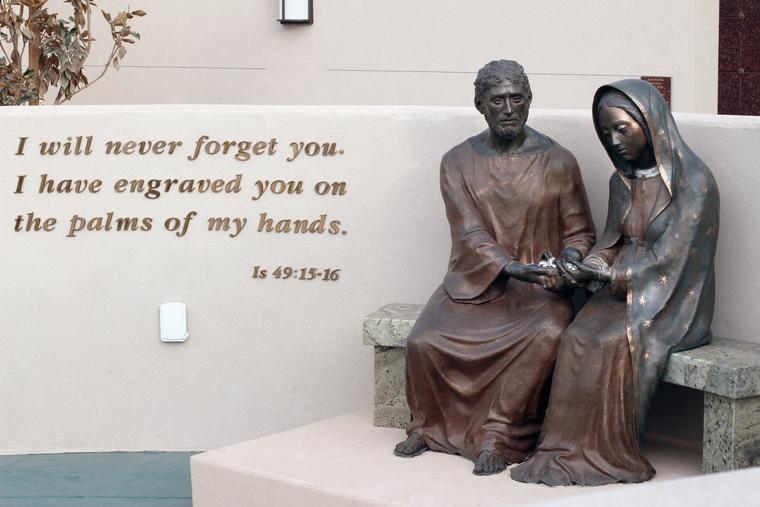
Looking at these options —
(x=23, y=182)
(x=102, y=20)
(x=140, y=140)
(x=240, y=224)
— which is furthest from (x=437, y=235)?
(x=102, y=20)

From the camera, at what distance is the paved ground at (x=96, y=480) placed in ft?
22.0

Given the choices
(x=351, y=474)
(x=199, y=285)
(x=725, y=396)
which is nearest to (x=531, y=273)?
(x=725, y=396)

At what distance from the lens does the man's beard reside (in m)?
6.39

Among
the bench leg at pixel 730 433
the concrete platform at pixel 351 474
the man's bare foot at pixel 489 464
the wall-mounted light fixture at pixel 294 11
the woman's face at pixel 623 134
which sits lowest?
the concrete platform at pixel 351 474

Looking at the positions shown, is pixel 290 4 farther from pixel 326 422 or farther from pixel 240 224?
pixel 326 422

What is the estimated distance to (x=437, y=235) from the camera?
736cm

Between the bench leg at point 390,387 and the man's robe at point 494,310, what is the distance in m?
0.36

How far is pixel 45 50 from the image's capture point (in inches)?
348

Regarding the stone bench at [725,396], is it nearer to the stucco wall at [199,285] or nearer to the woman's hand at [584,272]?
the woman's hand at [584,272]

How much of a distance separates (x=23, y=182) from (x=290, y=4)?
2.73 metres

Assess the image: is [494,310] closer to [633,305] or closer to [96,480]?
[633,305]

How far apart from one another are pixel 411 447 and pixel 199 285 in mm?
1832

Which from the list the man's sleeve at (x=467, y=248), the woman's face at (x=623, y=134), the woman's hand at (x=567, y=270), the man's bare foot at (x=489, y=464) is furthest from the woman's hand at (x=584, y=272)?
the man's bare foot at (x=489, y=464)

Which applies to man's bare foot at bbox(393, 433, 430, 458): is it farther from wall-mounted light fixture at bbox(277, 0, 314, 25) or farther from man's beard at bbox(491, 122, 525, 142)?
wall-mounted light fixture at bbox(277, 0, 314, 25)
